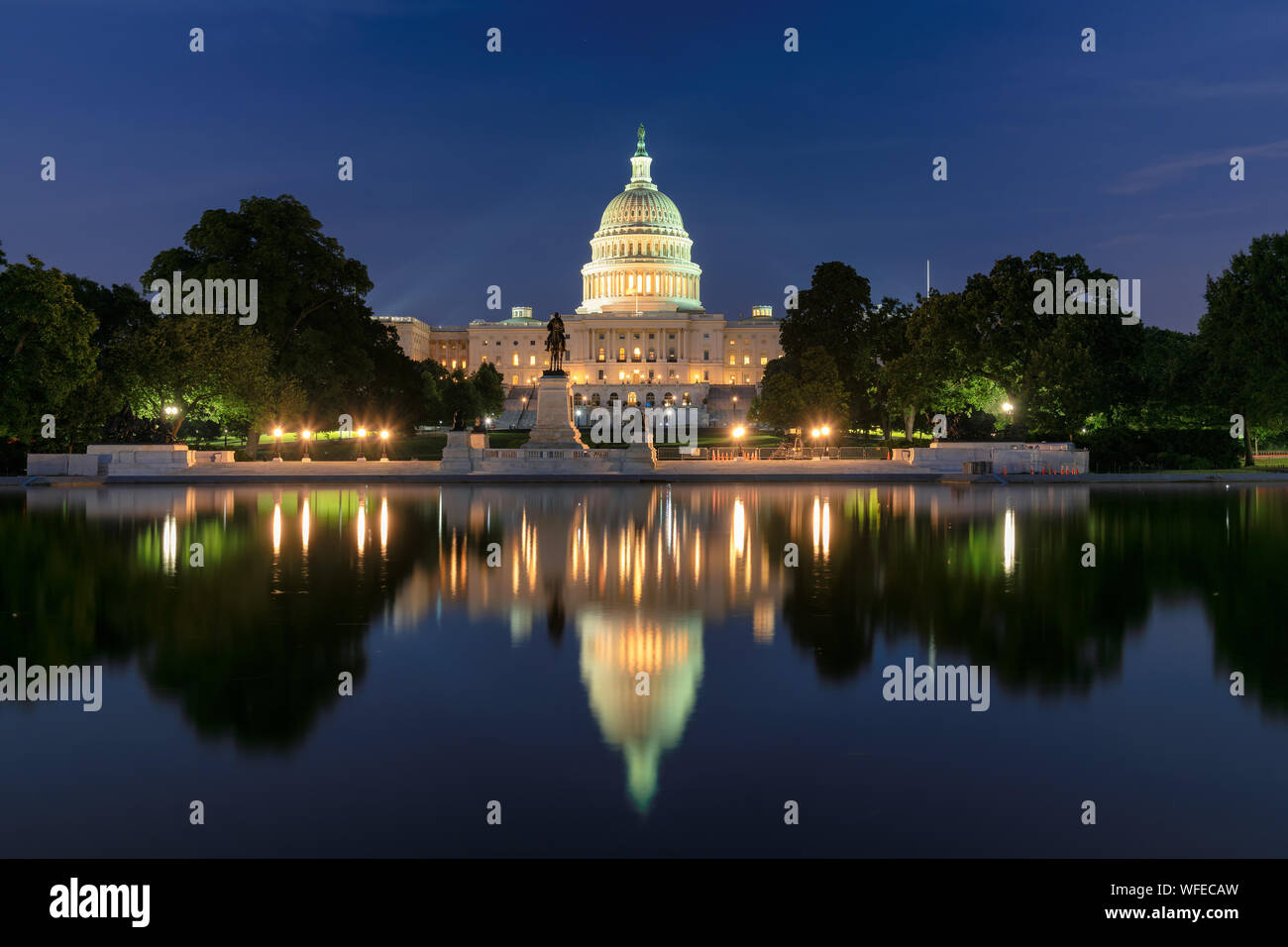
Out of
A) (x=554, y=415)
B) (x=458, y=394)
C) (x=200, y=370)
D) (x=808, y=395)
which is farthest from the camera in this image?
(x=458, y=394)

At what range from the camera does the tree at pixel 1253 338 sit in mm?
56969

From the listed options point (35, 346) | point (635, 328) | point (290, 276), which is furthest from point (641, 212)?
point (35, 346)

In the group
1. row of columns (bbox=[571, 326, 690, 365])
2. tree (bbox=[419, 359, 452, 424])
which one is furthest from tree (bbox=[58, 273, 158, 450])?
row of columns (bbox=[571, 326, 690, 365])

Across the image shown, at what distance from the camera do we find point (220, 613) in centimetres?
1498

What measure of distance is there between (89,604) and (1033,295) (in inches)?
2132

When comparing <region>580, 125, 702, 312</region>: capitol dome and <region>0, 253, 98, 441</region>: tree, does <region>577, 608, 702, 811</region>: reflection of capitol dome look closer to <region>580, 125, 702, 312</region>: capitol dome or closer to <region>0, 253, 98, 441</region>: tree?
<region>0, 253, 98, 441</region>: tree

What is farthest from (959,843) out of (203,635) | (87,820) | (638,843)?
(203,635)

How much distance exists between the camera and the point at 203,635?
13.4m

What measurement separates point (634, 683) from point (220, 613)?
6631 millimetres

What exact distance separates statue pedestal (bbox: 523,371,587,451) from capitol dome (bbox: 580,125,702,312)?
109 meters

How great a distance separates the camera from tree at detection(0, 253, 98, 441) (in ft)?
168

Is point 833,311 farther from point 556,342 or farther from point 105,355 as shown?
point 105,355

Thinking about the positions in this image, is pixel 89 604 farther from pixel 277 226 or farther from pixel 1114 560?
pixel 277 226
